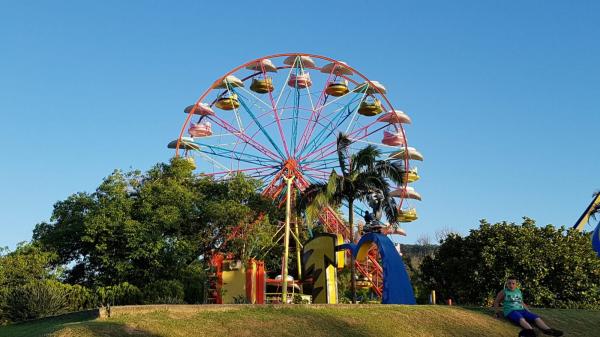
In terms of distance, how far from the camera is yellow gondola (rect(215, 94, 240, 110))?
121 feet

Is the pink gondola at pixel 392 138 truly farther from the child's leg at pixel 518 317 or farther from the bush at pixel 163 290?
the child's leg at pixel 518 317

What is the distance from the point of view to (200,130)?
3691 cm

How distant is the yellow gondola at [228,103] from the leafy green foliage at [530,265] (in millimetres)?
15346

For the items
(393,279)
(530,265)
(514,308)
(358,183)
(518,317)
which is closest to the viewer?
(518,317)

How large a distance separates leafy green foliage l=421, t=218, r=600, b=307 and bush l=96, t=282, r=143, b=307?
43.3ft

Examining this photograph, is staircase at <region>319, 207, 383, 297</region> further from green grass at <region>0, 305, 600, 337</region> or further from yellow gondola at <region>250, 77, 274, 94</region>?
green grass at <region>0, 305, 600, 337</region>

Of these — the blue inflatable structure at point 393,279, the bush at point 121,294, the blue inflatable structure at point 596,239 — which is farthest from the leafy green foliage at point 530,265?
the bush at point 121,294

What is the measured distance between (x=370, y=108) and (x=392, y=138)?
2.14m

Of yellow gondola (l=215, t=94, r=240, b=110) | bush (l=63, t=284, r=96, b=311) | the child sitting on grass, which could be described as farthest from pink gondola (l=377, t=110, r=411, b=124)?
the child sitting on grass

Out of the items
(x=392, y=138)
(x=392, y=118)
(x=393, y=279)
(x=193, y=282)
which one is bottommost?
(x=393, y=279)

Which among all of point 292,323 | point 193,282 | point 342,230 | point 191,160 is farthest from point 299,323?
point 342,230

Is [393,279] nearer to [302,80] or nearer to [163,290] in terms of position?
[163,290]

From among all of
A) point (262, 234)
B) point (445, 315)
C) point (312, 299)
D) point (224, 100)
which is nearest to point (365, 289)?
point (262, 234)

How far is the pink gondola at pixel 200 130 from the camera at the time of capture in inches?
1449
